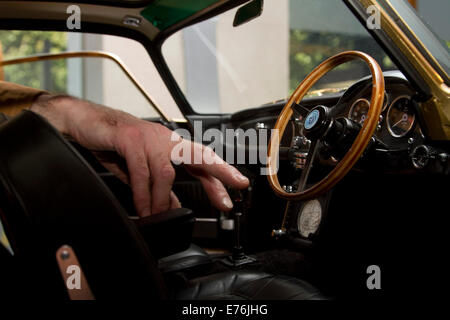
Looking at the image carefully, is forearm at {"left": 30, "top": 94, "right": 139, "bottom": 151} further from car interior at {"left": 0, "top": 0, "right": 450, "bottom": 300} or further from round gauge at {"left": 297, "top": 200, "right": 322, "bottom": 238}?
round gauge at {"left": 297, "top": 200, "right": 322, "bottom": 238}

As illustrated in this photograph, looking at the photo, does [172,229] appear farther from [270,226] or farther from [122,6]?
[122,6]

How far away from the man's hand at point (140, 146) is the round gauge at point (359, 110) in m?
0.61

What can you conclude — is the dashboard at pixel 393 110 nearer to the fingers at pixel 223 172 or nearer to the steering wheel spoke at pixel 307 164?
the steering wheel spoke at pixel 307 164

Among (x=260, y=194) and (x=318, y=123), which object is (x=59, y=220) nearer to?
(x=318, y=123)

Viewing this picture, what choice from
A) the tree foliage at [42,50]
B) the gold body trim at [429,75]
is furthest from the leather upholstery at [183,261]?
the tree foliage at [42,50]

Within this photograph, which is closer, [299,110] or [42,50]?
[299,110]

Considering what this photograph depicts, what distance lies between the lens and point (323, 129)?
1224 millimetres

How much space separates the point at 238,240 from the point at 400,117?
1.10m

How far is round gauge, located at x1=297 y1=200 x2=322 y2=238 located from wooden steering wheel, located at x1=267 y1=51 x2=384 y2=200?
40 centimetres

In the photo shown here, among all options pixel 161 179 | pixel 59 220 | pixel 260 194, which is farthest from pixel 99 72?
pixel 59 220

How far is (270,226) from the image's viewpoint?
6.95 feet

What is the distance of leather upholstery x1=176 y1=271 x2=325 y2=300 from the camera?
1.19m
